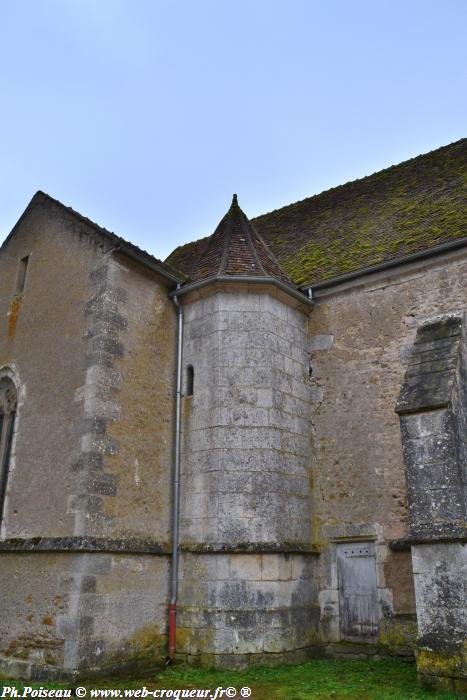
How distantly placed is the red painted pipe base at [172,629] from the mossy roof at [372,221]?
16.5 feet

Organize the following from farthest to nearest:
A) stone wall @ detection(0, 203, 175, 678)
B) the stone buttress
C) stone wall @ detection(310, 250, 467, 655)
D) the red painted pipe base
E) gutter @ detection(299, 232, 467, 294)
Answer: gutter @ detection(299, 232, 467, 294)
stone wall @ detection(310, 250, 467, 655)
the red painted pipe base
stone wall @ detection(0, 203, 175, 678)
the stone buttress

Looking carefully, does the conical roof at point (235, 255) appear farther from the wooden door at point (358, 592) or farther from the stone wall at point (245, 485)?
the wooden door at point (358, 592)

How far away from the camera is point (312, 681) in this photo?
6789mm

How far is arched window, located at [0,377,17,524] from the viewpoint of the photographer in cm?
875

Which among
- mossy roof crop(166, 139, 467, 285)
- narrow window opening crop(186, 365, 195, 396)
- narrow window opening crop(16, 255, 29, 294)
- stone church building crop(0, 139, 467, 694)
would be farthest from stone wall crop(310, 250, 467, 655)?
narrow window opening crop(16, 255, 29, 294)

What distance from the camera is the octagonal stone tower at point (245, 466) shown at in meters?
7.57

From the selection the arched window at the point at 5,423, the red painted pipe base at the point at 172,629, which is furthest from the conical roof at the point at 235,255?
the red painted pipe base at the point at 172,629

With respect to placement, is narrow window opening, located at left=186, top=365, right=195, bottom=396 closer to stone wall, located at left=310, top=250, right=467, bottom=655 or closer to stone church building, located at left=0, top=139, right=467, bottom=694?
stone church building, located at left=0, top=139, right=467, bottom=694

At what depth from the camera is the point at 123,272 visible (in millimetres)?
8789

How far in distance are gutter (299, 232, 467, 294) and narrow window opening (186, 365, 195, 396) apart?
7.58 ft

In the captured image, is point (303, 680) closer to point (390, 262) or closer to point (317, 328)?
point (317, 328)

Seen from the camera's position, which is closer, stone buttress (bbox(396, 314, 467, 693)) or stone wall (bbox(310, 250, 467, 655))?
stone buttress (bbox(396, 314, 467, 693))

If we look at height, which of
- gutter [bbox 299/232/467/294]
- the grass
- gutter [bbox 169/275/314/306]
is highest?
gutter [bbox 299/232/467/294]

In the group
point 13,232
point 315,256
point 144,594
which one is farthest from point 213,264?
point 144,594
